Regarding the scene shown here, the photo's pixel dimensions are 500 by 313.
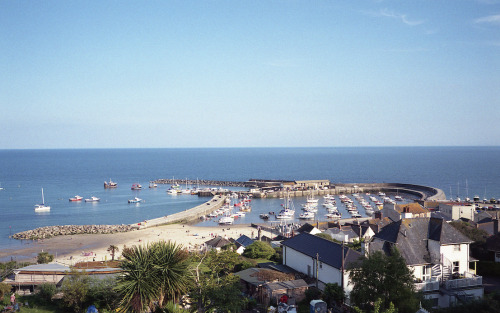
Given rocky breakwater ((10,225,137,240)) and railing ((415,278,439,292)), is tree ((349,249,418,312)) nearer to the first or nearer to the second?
railing ((415,278,439,292))

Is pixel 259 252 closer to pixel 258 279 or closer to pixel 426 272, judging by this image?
pixel 258 279

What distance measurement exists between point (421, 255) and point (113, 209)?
2862 inches

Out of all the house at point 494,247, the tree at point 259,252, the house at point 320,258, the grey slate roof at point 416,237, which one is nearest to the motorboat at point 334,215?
the tree at point 259,252

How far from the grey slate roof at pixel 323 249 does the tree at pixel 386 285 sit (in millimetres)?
2282

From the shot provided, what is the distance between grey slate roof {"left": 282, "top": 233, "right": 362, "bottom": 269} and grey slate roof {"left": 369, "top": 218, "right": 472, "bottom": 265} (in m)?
1.68

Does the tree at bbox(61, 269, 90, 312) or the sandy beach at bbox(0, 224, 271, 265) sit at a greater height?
the tree at bbox(61, 269, 90, 312)

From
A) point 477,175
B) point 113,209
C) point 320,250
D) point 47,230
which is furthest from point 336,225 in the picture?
point 477,175

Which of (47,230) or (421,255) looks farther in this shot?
(47,230)

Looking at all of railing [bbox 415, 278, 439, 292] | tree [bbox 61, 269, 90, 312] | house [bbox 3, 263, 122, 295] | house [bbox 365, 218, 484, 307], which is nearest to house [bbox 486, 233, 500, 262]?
house [bbox 365, 218, 484, 307]

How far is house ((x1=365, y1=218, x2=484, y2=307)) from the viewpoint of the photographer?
21.2 meters

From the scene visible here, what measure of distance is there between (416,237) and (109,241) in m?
41.2

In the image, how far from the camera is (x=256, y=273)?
2394cm

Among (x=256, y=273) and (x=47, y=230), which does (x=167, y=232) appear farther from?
(x=256, y=273)

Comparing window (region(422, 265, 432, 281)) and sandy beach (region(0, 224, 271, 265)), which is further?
sandy beach (region(0, 224, 271, 265))
